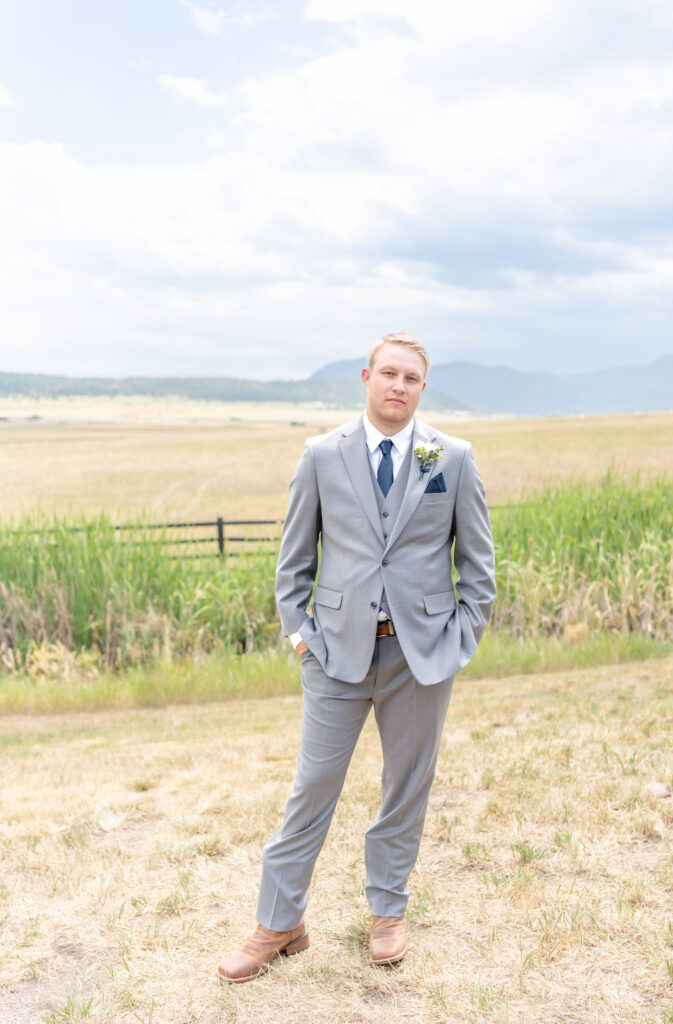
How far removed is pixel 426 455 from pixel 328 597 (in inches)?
22.3

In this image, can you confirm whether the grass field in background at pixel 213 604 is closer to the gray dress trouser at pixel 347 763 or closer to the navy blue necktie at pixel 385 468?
the gray dress trouser at pixel 347 763

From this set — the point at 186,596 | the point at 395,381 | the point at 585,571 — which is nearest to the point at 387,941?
the point at 395,381

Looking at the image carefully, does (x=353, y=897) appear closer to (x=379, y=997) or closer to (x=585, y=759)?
(x=379, y=997)

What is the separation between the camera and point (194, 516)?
31484mm

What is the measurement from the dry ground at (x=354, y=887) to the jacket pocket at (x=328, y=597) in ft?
4.29

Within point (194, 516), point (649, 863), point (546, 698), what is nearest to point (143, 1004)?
point (649, 863)

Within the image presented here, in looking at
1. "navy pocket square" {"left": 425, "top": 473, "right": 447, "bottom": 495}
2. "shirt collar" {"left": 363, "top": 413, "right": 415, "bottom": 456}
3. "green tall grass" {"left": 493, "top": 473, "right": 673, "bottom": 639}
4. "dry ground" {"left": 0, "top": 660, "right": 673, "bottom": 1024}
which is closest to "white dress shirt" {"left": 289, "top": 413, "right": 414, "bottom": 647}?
"shirt collar" {"left": 363, "top": 413, "right": 415, "bottom": 456}

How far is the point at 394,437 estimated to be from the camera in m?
2.96

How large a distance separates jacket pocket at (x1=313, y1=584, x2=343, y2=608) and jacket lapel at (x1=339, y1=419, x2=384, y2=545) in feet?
0.75

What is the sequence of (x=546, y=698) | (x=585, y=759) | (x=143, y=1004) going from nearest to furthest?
(x=143, y=1004)
(x=585, y=759)
(x=546, y=698)

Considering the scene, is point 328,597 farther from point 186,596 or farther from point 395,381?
point 186,596

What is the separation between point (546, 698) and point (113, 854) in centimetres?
414

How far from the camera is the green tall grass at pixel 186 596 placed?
964cm

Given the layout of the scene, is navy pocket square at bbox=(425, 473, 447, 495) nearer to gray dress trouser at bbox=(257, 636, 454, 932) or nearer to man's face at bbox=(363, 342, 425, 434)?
man's face at bbox=(363, 342, 425, 434)
